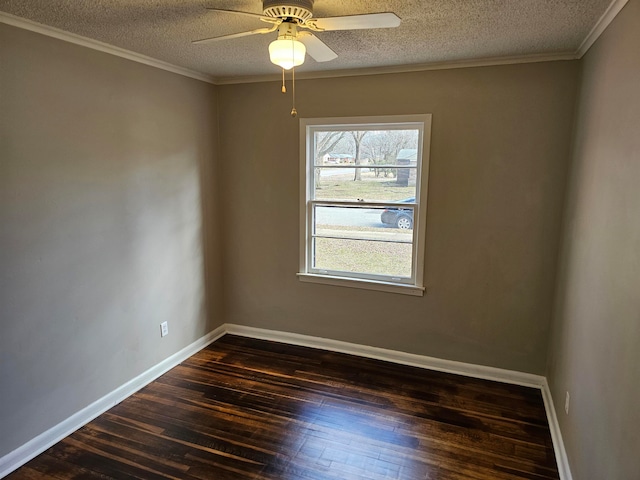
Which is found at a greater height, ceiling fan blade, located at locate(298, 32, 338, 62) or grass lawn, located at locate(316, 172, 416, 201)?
ceiling fan blade, located at locate(298, 32, 338, 62)

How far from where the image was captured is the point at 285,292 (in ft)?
12.6

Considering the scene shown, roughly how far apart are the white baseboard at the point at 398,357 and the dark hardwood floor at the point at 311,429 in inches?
3.1

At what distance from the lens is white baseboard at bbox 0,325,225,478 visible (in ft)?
7.49

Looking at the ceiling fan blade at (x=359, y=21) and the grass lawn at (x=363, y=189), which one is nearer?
the ceiling fan blade at (x=359, y=21)

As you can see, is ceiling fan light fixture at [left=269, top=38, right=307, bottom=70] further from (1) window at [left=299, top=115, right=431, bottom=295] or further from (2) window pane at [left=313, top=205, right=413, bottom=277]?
(2) window pane at [left=313, top=205, right=413, bottom=277]

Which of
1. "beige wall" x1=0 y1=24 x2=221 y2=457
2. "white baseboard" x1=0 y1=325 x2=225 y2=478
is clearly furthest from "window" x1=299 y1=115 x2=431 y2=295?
"white baseboard" x1=0 y1=325 x2=225 y2=478

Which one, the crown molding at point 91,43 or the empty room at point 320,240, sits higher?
the crown molding at point 91,43

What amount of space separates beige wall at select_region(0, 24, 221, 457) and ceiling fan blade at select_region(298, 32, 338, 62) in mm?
1430

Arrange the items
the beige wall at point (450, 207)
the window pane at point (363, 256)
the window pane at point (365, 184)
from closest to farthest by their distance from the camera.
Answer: the beige wall at point (450, 207)
the window pane at point (365, 184)
the window pane at point (363, 256)

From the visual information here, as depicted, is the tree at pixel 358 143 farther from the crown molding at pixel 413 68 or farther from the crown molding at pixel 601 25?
the crown molding at pixel 601 25

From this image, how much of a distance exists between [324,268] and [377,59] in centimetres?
179

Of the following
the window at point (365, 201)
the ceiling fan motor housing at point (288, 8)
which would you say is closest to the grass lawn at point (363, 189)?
the window at point (365, 201)

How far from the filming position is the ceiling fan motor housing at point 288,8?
1777 millimetres

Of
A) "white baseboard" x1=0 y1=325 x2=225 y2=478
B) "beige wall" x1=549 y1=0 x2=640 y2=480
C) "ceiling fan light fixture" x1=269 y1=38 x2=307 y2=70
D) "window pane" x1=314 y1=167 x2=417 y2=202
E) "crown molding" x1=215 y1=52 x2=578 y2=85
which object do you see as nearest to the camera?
"beige wall" x1=549 y1=0 x2=640 y2=480
